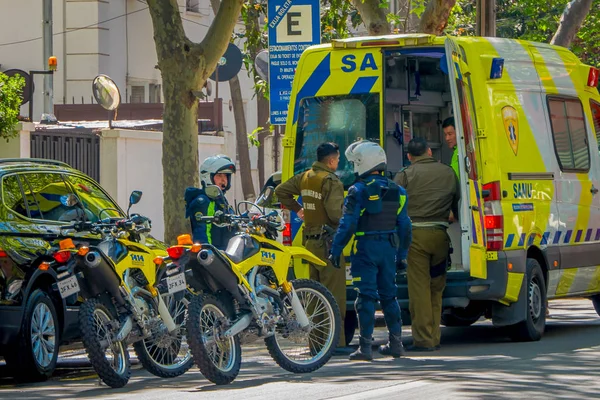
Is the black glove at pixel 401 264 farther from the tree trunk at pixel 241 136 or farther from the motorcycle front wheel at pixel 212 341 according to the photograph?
the tree trunk at pixel 241 136

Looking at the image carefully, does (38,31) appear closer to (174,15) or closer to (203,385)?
(174,15)

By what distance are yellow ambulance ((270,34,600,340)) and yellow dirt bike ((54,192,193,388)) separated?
231 centimetres

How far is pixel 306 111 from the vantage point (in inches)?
499

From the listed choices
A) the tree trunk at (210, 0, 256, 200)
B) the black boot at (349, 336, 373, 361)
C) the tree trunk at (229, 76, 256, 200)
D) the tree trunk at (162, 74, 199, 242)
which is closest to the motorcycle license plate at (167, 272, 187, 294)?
the black boot at (349, 336, 373, 361)

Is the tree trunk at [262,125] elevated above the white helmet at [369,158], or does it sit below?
above

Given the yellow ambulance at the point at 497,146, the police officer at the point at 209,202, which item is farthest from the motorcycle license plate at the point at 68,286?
the yellow ambulance at the point at 497,146

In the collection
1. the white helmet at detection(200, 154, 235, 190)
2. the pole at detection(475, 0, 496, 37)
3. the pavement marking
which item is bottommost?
the pavement marking

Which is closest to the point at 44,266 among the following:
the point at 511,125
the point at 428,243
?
the point at 428,243

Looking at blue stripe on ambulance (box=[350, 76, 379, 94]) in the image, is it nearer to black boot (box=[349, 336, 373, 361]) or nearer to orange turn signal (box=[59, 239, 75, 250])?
black boot (box=[349, 336, 373, 361])

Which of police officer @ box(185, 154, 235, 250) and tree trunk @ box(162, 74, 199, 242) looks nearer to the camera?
police officer @ box(185, 154, 235, 250)

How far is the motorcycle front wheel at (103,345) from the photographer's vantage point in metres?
9.32

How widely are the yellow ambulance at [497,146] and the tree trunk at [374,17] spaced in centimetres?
637

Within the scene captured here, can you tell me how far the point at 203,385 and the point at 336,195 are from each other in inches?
98.0

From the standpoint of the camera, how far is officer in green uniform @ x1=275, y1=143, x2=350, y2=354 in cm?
1152
